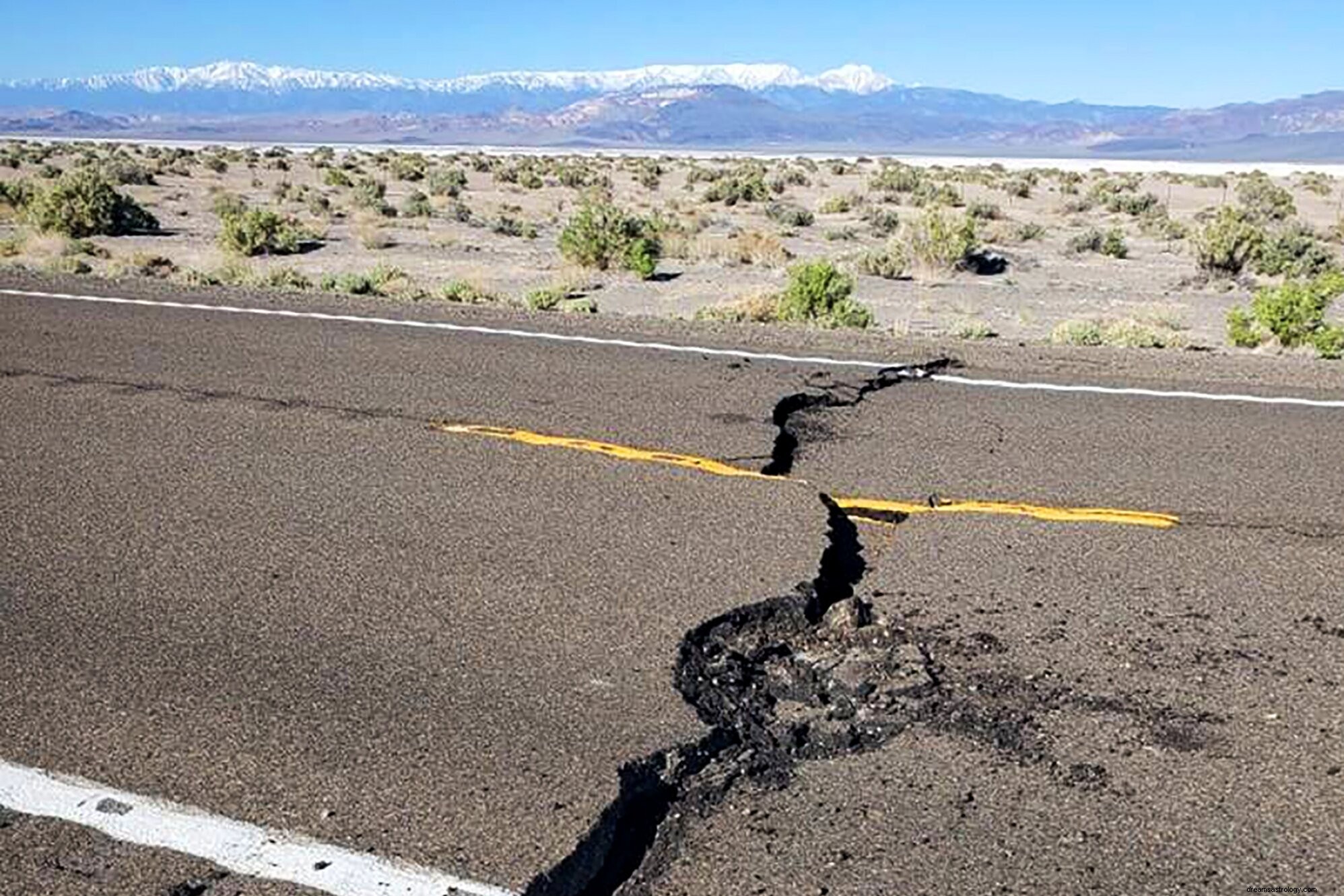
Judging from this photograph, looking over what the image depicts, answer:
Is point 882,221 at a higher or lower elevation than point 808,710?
lower

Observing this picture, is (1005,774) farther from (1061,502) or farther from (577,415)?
(577,415)

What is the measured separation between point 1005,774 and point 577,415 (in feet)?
15.3

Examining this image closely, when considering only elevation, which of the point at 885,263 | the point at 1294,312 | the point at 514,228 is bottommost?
the point at 514,228

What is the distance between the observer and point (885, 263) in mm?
24422

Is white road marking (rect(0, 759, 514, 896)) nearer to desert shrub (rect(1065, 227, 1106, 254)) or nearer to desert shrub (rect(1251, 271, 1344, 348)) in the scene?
desert shrub (rect(1251, 271, 1344, 348))

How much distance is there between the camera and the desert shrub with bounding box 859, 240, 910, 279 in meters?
24.2

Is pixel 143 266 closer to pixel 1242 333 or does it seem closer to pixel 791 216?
pixel 1242 333

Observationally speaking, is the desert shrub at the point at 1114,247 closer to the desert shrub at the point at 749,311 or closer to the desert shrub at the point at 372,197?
the desert shrub at the point at 749,311

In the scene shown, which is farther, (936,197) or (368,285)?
(936,197)

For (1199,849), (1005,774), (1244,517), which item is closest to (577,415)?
(1244,517)

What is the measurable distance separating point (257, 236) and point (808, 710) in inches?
945

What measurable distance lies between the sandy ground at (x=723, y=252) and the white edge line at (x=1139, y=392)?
3905 millimetres

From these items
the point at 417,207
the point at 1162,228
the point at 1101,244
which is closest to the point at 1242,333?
the point at 1101,244

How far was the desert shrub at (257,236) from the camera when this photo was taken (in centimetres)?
2612
